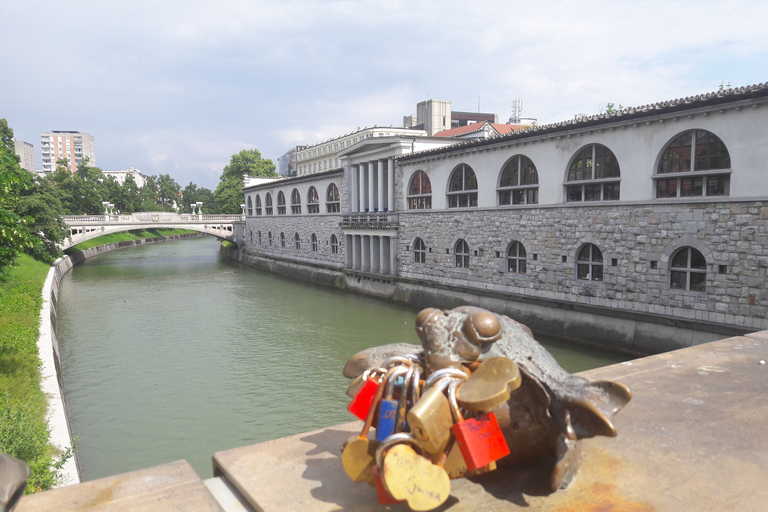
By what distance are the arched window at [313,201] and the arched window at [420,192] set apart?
1277 cm

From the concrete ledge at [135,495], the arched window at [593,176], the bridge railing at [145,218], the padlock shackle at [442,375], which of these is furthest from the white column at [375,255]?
the bridge railing at [145,218]

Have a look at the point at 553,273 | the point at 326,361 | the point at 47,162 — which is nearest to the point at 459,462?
the point at 326,361

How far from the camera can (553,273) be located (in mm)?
20391

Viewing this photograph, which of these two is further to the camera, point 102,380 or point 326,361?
point 326,361

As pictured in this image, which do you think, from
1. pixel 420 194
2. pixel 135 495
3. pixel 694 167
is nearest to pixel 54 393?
pixel 135 495

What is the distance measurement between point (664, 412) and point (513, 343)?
98.1 inches

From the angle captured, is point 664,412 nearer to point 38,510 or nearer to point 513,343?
point 513,343

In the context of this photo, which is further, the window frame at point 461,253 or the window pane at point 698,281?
the window frame at point 461,253

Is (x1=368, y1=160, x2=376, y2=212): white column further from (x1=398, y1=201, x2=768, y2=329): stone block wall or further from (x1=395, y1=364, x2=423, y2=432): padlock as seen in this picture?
(x1=395, y1=364, x2=423, y2=432): padlock

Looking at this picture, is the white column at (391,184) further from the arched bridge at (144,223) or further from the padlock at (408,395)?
the arched bridge at (144,223)

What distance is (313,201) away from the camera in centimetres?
4103

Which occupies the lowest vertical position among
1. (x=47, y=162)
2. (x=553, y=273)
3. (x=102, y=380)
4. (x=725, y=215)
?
(x=102, y=380)

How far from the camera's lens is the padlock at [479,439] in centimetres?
355

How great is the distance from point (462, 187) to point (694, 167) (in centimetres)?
1060
